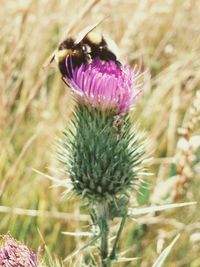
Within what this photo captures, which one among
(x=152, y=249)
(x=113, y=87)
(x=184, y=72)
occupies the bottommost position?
(x=152, y=249)

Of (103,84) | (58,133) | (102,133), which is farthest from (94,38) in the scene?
(58,133)

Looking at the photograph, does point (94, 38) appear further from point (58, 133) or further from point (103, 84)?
point (58, 133)

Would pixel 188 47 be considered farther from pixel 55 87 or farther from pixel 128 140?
pixel 128 140

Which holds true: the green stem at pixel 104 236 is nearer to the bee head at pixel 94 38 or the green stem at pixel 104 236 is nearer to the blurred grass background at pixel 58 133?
the blurred grass background at pixel 58 133

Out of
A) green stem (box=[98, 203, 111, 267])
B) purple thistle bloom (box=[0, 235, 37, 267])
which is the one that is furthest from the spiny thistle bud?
purple thistle bloom (box=[0, 235, 37, 267])

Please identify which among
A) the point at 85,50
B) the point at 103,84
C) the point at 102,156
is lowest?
the point at 102,156

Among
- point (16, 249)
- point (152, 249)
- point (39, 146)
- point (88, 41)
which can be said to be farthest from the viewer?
point (39, 146)

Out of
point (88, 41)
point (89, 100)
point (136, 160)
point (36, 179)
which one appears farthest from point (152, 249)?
point (88, 41)

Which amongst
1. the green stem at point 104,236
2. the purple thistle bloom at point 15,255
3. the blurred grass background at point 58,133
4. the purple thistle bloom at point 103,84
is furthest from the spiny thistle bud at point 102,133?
the purple thistle bloom at point 15,255
